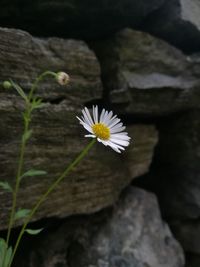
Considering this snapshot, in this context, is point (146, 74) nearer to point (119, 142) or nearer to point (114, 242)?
point (114, 242)

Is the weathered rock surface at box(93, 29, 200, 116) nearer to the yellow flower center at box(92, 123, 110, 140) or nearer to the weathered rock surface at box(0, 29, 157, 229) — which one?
the weathered rock surface at box(0, 29, 157, 229)

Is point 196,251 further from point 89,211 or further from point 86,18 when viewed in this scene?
point 86,18

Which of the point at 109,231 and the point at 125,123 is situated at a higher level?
the point at 125,123

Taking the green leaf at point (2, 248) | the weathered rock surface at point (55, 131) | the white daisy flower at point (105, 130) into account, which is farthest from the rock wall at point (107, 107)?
the white daisy flower at point (105, 130)

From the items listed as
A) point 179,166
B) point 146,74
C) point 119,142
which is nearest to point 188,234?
point 179,166

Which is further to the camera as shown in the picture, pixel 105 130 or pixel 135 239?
pixel 135 239

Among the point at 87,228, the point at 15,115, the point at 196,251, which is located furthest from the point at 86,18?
the point at 196,251
